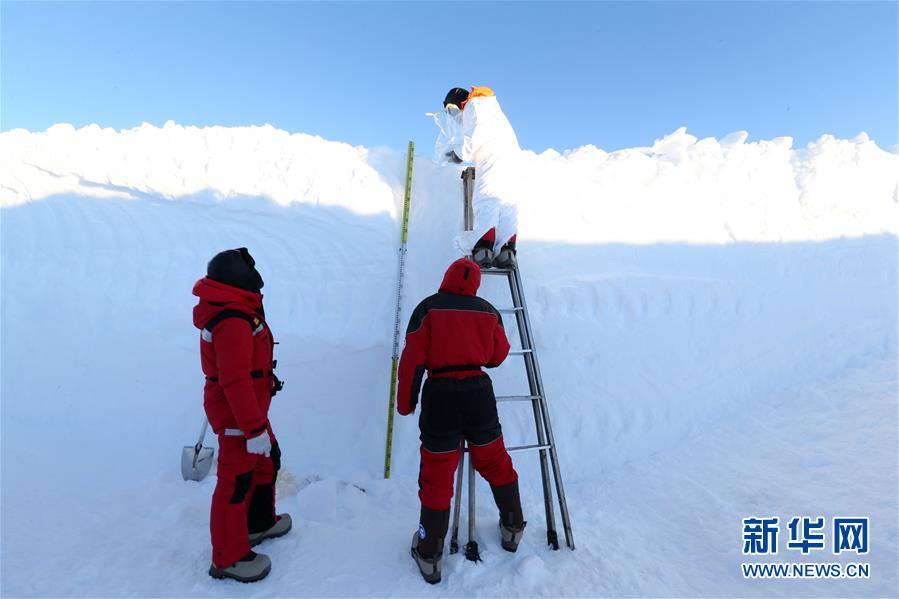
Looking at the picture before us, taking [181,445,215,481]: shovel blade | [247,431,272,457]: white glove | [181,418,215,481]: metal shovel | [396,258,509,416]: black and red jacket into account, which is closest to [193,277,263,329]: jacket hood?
[247,431,272,457]: white glove

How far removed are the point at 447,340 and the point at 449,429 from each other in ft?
1.74

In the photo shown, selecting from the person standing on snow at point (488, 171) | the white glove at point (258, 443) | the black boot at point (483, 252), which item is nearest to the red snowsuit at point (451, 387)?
the black boot at point (483, 252)

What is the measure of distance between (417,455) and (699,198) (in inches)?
183

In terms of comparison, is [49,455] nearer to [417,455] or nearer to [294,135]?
[417,455]

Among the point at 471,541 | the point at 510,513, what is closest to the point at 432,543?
the point at 471,541

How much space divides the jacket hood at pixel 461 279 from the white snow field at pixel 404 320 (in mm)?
1682

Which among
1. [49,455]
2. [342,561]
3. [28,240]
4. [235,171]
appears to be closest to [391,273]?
[235,171]

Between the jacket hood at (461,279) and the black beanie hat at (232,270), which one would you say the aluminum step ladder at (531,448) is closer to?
the jacket hood at (461,279)

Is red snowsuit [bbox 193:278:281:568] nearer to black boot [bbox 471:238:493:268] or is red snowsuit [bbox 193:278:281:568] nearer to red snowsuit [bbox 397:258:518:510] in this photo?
red snowsuit [bbox 397:258:518:510]

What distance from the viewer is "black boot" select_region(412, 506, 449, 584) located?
280 cm

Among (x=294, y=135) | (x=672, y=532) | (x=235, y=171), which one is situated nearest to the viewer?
(x=672, y=532)

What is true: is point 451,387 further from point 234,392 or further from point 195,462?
point 195,462

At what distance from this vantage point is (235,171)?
5.87 metres

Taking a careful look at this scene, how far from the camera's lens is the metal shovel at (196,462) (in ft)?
11.9
